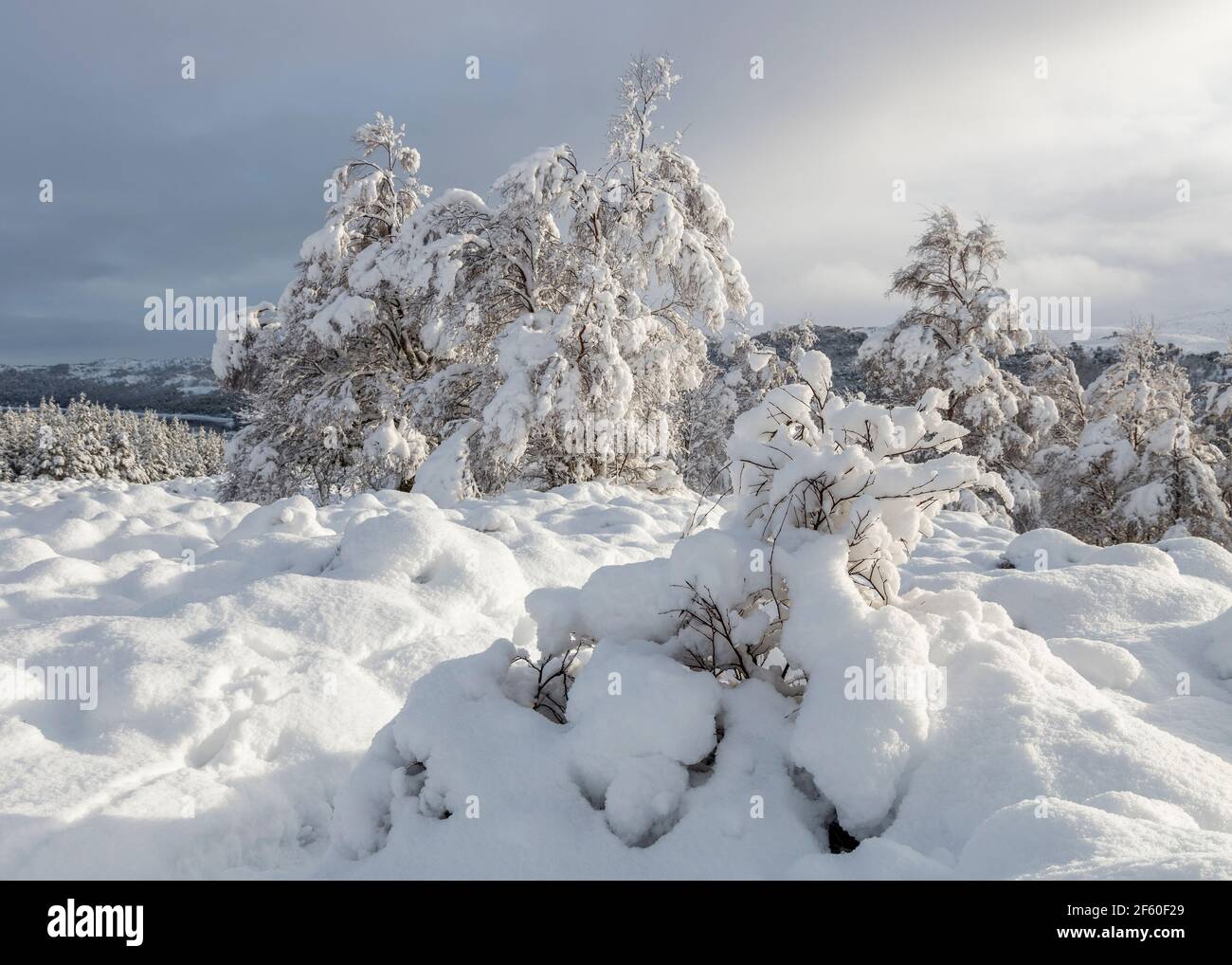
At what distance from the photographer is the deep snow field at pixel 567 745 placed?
200 cm

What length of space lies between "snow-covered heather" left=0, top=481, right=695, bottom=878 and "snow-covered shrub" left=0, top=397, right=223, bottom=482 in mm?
51003

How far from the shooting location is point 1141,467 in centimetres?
1559

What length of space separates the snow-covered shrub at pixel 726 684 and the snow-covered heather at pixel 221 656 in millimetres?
674

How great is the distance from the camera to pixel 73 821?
253 cm

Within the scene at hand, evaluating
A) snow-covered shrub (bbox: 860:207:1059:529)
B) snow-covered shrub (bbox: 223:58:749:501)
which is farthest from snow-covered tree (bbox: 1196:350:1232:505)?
snow-covered shrub (bbox: 223:58:749:501)

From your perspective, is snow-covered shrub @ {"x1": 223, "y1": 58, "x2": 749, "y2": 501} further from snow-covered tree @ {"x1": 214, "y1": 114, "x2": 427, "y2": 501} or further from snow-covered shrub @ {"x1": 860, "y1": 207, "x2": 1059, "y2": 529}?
snow-covered shrub @ {"x1": 860, "y1": 207, "x2": 1059, "y2": 529}

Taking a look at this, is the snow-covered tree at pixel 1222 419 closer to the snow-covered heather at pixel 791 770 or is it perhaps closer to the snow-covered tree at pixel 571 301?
the snow-covered tree at pixel 571 301

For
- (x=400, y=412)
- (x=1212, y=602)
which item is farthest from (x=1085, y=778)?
(x=400, y=412)

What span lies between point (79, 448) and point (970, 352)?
214 feet

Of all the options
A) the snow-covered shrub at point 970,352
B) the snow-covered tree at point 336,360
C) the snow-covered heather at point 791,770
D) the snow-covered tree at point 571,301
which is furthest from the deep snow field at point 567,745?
the snow-covered shrub at point 970,352

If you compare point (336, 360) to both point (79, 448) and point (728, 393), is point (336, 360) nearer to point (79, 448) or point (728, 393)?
point (728, 393)
